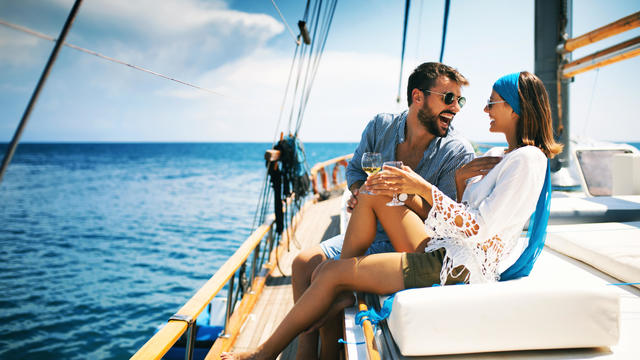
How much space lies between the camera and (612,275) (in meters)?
1.81

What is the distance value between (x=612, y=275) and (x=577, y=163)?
270cm

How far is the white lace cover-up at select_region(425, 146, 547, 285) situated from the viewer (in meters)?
1.25

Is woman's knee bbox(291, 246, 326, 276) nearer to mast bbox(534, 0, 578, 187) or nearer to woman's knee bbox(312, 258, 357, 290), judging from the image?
woman's knee bbox(312, 258, 357, 290)

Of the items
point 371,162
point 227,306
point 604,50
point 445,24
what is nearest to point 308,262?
point 371,162

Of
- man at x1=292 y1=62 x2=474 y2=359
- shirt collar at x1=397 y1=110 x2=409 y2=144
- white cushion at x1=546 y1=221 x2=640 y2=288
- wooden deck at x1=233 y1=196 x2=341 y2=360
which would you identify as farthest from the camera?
wooden deck at x1=233 y1=196 x2=341 y2=360

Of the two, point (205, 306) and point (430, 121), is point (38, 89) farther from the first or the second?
point (430, 121)

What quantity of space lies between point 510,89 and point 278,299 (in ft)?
7.68

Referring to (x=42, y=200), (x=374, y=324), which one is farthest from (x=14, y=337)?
(x=42, y=200)

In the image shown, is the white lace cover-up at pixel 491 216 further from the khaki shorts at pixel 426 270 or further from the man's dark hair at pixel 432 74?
the man's dark hair at pixel 432 74

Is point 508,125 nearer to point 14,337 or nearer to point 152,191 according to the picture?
point 14,337

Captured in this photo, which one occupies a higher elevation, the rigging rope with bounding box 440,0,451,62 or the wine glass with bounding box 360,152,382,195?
the rigging rope with bounding box 440,0,451,62

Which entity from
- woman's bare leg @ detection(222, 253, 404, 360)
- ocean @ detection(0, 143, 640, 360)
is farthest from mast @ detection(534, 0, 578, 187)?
ocean @ detection(0, 143, 640, 360)

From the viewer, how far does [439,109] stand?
198 cm

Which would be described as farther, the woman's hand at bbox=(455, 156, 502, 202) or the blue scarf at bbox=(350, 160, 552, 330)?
the woman's hand at bbox=(455, 156, 502, 202)
